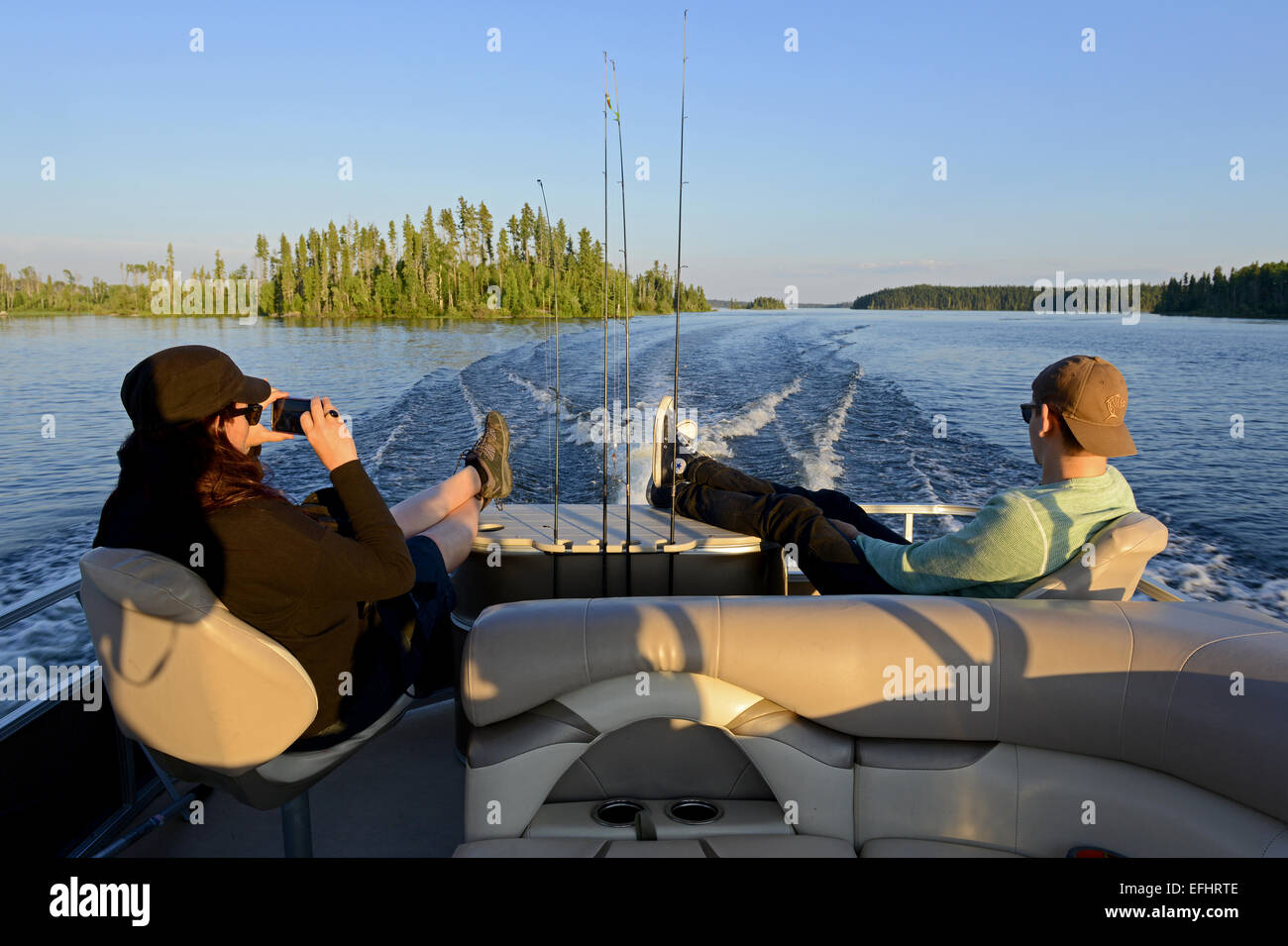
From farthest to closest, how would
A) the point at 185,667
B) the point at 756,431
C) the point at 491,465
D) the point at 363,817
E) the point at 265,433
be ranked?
the point at 756,431, the point at 491,465, the point at 363,817, the point at 265,433, the point at 185,667

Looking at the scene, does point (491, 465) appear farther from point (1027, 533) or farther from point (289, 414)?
point (1027, 533)

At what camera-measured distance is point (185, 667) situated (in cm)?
137

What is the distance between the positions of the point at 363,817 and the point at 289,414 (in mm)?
1268

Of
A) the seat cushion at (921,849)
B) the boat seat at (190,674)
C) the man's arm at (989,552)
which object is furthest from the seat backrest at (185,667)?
the man's arm at (989,552)

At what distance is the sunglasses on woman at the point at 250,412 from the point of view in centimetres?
151

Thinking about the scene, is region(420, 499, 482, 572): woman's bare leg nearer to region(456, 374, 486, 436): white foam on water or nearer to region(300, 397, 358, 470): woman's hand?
region(300, 397, 358, 470): woman's hand

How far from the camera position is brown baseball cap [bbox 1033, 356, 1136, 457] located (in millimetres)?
1858

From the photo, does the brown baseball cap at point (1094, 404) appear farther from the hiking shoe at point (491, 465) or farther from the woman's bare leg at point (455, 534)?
the hiking shoe at point (491, 465)

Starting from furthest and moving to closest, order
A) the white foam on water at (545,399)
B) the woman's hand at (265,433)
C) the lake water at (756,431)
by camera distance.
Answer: the white foam on water at (545,399) < the lake water at (756,431) < the woman's hand at (265,433)

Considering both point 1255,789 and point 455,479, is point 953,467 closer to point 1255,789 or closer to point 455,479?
point 455,479

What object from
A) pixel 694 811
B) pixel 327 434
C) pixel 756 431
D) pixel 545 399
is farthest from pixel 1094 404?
pixel 545 399

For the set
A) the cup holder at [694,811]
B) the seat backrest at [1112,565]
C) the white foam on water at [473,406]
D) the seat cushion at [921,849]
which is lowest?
the seat cushion at [921,849]

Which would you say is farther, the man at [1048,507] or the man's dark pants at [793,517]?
the man's dark pants at [793,517]

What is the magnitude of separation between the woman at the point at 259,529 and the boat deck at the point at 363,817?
26.1 inches
